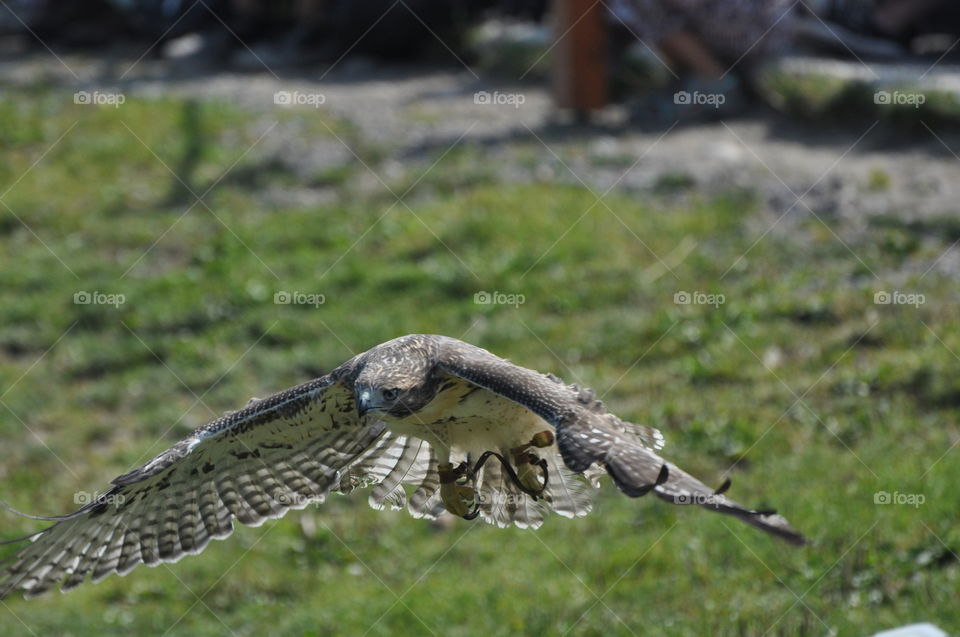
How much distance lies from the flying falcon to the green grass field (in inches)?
47.2

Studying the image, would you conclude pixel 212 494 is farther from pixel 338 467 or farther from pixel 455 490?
pixel 455 490

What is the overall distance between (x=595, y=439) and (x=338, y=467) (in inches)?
85.0

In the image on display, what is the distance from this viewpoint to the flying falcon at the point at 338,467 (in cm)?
554

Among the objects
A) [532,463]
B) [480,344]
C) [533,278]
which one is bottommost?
[480,344]

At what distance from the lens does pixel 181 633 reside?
7613 mm

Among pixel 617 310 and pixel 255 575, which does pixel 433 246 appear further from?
pixel 255 575

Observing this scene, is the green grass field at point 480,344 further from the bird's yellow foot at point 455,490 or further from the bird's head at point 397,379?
the bird's head at point 397,379

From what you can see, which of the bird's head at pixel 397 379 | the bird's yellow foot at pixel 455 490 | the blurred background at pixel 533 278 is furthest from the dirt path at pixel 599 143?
the bird's head at pixel 397 379

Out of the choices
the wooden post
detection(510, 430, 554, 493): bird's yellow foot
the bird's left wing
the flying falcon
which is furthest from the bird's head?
the wooden post

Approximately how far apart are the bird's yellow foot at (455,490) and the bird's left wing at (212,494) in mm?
393

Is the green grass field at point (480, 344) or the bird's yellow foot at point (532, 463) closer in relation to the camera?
the bird's yellow foot at point (532, 463)

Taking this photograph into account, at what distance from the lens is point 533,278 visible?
10.4 metres

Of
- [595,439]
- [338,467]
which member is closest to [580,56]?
[338,467]

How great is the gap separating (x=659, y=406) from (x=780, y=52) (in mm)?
5157
